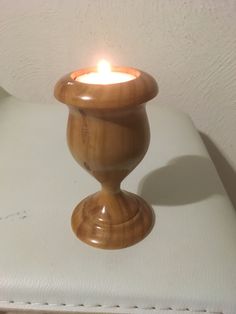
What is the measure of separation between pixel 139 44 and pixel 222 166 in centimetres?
29

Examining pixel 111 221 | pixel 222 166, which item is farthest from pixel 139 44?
pixel 111 221

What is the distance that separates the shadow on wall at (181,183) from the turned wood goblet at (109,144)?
0.06 m

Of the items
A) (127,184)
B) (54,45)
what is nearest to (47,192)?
(127,184)

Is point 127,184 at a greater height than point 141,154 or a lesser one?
lesser

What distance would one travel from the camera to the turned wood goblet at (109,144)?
334 millimetres

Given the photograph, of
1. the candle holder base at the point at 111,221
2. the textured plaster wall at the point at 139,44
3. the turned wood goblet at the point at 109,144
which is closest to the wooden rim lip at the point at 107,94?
the turned wood goblet at the point at 109,144

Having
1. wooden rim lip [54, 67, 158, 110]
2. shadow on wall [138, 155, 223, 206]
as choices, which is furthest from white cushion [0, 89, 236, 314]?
wooden rim lip [54, 67, 158, 110]

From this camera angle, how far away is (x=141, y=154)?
0.38 m

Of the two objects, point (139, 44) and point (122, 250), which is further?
point (139, 44)

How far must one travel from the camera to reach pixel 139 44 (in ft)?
2.38

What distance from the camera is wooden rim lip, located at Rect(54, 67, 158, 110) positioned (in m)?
0.33

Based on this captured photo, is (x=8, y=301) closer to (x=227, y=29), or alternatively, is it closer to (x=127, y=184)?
(x=127, y=184)

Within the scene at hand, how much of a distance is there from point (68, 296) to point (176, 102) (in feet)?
1.59

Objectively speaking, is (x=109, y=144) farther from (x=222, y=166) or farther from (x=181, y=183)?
(x=222, y=166)
